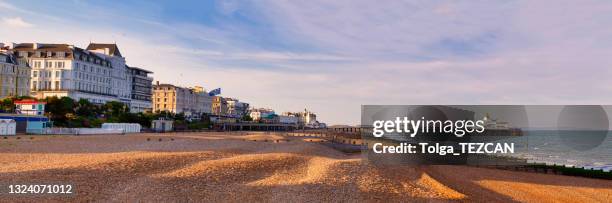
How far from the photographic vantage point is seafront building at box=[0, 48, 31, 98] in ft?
266

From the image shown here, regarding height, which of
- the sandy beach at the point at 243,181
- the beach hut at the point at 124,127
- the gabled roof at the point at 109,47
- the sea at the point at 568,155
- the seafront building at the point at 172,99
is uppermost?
the gabled roof at the point at 109,47

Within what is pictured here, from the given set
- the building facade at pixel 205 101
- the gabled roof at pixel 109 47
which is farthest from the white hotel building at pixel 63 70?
the building facade at pixel 205 101

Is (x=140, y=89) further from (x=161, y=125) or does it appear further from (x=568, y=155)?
(x=568, y=155)

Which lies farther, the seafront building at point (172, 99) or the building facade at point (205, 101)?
the building facade at point (205, 101)

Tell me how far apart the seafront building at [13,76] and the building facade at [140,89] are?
30.9 m

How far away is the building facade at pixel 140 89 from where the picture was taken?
400 feet

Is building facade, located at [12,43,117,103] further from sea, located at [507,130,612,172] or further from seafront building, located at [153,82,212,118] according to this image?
sea, located at [507,130,612,172]

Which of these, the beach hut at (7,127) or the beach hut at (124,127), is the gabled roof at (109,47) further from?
the beach hut at (7,127)

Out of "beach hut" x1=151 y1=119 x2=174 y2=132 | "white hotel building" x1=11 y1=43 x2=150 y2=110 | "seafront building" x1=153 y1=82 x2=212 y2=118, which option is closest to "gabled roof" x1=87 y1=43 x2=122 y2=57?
"white hotel building" x1=11 y1=43 x2=150 y2=110

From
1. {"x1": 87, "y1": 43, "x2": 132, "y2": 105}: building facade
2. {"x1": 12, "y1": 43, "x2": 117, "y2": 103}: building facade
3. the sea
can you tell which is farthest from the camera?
{"x1": 87, "y1": 43, "x2": 132, "y2": 105}: building facade

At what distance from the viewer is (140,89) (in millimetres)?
125375

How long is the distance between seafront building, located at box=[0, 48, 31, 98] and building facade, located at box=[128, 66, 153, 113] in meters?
30.9

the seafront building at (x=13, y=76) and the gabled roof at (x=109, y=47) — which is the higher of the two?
the gabled roof at (x=109, y=47)

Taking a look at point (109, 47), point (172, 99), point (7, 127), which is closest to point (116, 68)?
point (109, 47)
